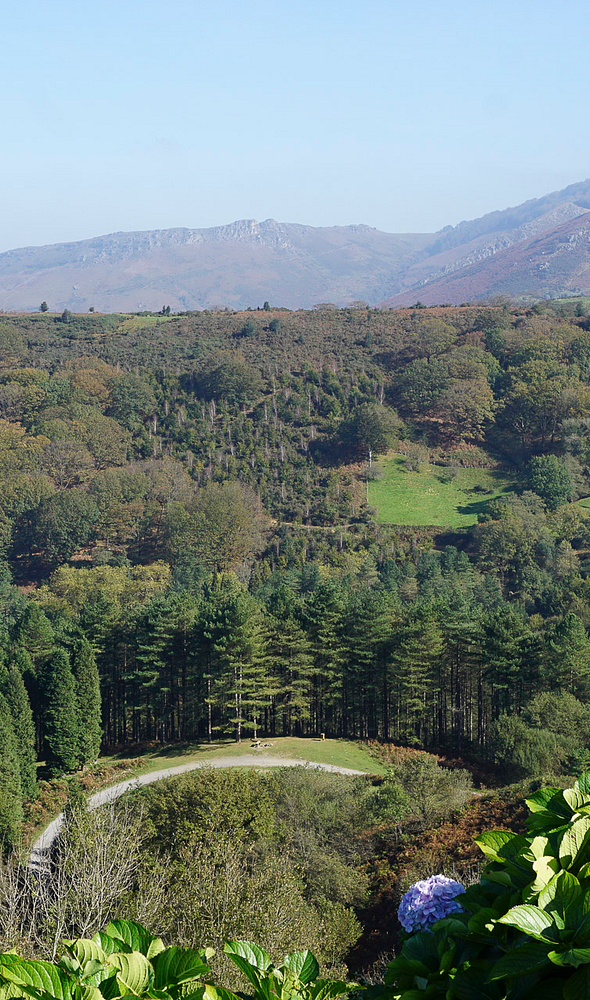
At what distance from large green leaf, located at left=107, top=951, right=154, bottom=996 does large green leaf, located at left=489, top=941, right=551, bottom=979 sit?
1352mm

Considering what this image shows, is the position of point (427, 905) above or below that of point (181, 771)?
above

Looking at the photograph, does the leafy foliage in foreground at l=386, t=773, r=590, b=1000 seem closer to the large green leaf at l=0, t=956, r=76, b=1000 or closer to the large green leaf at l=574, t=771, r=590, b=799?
the large green leaf at l=574, t=771, r=590, b=799

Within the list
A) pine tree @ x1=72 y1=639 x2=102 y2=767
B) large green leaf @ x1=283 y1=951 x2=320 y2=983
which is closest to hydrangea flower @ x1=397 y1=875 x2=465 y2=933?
large green leaf @ x1=283 y1=951 x2=320 y2=983

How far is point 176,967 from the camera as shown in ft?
10.3

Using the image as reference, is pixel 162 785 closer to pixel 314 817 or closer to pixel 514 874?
pixel 314 817

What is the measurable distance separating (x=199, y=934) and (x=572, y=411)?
241 ft

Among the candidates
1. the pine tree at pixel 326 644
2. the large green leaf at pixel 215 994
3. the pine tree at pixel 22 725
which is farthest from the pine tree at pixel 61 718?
the large green leaf at pixel 215 994

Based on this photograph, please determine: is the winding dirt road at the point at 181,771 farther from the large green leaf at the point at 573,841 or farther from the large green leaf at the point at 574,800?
the large green leaf at the point at 573,841

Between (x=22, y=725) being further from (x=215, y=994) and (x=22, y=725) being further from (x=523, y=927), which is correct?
(x=523, y=927)

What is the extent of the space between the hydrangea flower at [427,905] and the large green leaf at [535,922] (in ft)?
3.93

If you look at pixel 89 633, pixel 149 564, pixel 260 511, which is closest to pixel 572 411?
pixel 260 511

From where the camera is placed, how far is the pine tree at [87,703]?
3144 centimetres

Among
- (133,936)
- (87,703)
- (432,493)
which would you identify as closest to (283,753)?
(87,703)

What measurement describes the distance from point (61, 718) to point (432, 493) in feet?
159
